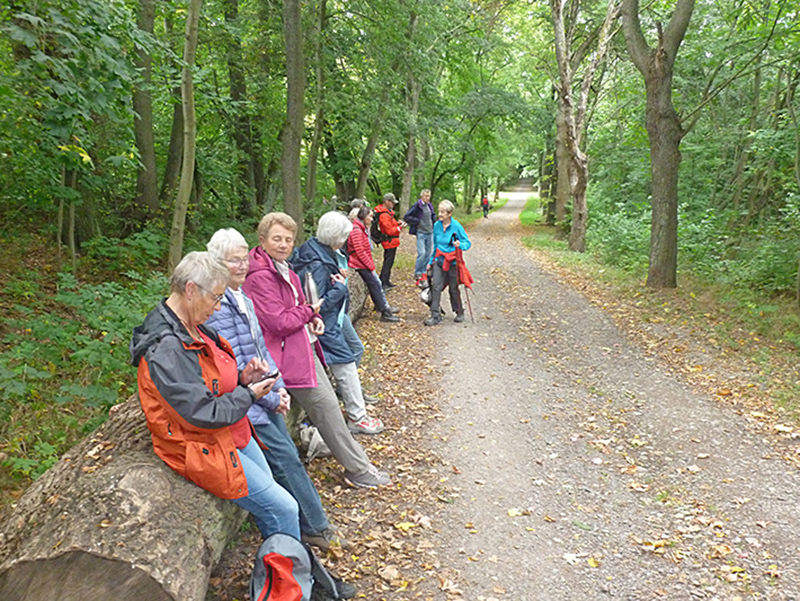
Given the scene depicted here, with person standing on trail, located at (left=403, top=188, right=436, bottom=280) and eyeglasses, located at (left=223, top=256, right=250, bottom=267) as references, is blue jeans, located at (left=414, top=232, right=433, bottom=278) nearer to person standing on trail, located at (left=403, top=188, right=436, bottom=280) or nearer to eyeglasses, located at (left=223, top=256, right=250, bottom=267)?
person standing on trail, located at (left=403, top=188, right=436, bottom=280)

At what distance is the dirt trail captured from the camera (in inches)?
148

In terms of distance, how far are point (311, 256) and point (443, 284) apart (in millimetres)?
4820

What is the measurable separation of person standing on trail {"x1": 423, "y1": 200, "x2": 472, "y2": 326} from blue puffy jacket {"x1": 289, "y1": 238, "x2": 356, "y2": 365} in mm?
4215

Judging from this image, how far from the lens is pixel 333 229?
488 cm

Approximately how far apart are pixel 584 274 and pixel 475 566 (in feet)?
37.6

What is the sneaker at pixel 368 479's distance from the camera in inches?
188

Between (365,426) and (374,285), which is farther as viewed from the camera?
(374,285)

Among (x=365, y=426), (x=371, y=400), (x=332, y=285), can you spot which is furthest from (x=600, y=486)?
(x=332, y=285)

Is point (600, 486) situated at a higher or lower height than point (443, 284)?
lower

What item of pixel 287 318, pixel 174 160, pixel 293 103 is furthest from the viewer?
pixel 174 160

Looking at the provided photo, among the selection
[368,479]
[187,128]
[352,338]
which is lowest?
[368,479]

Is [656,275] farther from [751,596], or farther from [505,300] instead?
[751,596]

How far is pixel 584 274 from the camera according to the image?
559 inches

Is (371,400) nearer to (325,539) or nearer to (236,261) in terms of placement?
(325,539)
